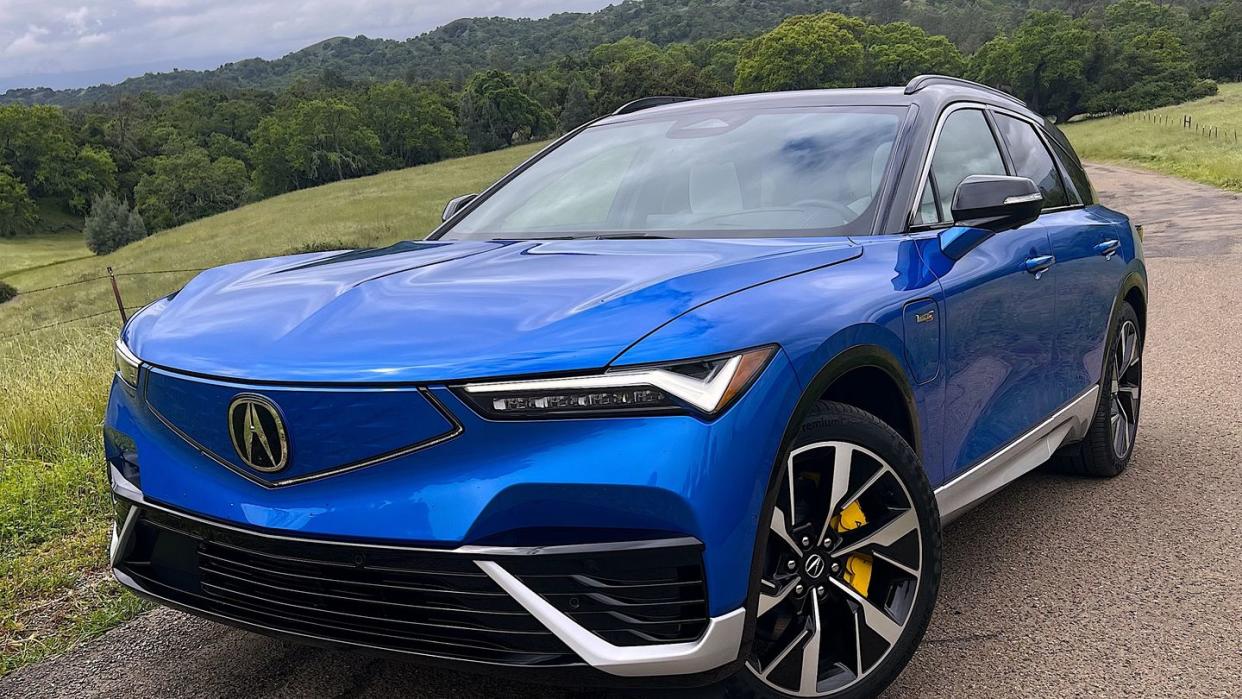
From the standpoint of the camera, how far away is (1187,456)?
4.91 metres

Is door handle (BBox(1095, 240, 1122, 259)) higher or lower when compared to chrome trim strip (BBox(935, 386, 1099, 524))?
higher

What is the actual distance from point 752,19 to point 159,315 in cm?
18477

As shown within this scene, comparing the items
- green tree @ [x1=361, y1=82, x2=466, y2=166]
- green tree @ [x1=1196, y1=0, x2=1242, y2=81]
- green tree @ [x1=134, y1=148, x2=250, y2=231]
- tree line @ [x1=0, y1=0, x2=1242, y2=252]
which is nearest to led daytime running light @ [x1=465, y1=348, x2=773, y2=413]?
tree line @ [x1=0, y1=0, x2=1242, y2=252]

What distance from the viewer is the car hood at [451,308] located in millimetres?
2061

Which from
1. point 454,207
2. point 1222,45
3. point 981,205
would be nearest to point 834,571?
point 981,205

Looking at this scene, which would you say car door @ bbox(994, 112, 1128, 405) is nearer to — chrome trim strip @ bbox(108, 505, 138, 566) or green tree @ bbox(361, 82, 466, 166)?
chrome trim strip @ bbox(108, 505, 138, 566)

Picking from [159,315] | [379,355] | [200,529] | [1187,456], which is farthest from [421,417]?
[1187,456]

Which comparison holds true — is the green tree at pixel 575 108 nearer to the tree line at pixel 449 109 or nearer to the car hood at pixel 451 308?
the tree line at pixel 449 109

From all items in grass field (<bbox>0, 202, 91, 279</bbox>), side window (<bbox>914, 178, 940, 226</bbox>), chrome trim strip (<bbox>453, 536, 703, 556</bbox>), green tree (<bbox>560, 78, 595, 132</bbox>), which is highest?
side window (<bbox>914, 178, 940, 226</bbox>)


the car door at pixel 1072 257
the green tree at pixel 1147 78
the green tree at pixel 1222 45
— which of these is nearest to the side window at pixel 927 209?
the car door at pixel 1072 257

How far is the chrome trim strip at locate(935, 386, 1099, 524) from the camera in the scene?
10.2 ft

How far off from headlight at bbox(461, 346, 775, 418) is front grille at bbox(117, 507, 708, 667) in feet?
0.90

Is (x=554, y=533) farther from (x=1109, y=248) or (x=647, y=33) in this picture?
(x=647, y=33)

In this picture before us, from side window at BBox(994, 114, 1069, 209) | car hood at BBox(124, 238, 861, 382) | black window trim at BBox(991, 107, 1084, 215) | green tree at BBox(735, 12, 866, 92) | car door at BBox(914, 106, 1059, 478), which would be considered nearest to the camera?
car hood at BBox(124, 238, 861, 382)
